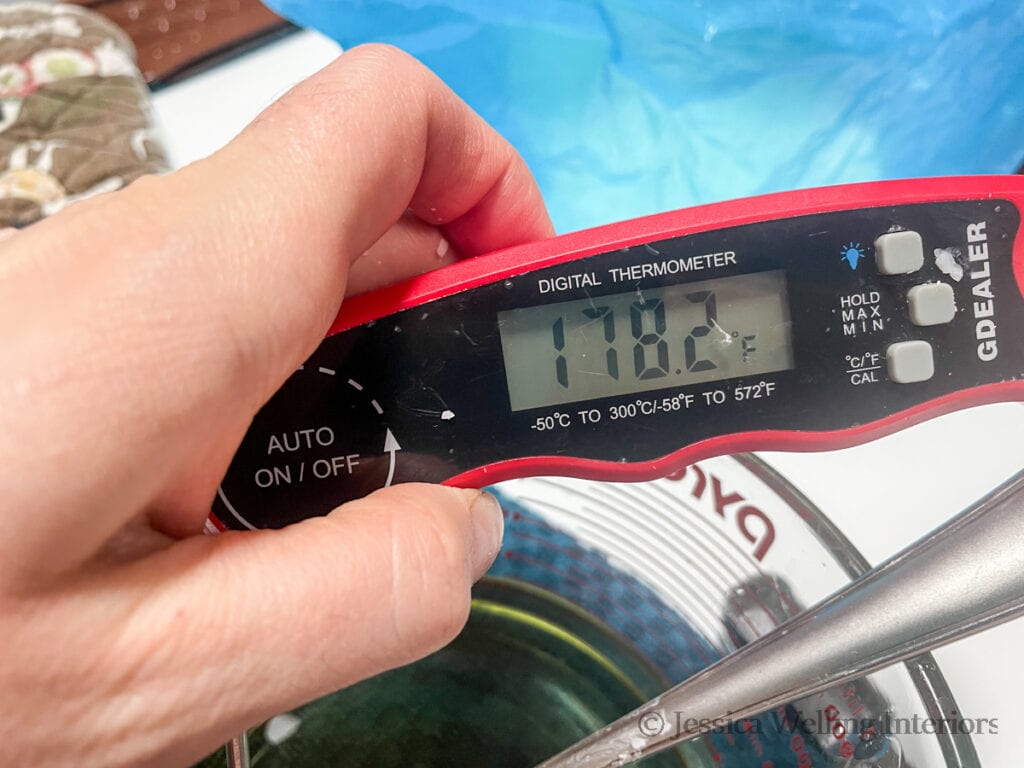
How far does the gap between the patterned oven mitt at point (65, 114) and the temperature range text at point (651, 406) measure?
0.57m

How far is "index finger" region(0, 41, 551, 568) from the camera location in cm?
29

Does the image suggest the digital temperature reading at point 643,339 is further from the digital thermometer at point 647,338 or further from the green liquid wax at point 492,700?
the green liquid wax at point 492,700

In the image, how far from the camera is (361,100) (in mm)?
425

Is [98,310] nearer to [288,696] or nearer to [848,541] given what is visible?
[288,696]

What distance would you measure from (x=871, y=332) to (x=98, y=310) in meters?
0.45

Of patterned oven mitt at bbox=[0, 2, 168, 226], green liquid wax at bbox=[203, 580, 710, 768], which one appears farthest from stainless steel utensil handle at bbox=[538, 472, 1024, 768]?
patterned oven mitt at bbox=[0, 2, 168, 226]

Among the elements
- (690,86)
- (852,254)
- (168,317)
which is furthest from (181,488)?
(690,86)

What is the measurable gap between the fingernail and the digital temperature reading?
2.7 inches

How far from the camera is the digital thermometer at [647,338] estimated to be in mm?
485

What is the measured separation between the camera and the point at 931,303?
488 millimetres

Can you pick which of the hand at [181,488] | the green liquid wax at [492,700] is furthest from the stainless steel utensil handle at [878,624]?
the hand at [181,488]

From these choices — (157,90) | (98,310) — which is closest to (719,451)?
(98,310)

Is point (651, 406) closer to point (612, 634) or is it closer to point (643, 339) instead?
point (643, 339)

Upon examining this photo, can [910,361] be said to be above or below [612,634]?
above
